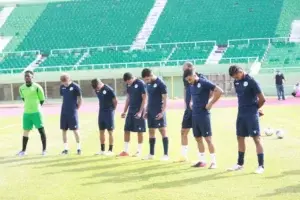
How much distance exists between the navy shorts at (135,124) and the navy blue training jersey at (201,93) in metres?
1.96

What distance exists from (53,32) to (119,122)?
31347mm

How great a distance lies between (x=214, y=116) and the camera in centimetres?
2162

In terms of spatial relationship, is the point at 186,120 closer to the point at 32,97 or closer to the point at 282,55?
the point at 32,97

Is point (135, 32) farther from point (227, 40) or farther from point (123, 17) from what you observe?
point (227, 40)

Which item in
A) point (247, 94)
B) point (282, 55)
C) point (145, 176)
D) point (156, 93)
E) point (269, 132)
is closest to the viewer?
point (247, 94)

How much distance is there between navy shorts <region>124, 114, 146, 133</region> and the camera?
1124cm

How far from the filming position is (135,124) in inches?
444

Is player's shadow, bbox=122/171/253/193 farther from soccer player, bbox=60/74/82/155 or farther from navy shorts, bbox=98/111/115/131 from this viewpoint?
soccer player, bbox=60/74/82/155

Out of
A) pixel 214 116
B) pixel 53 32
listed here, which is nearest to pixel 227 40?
pixel 53 32

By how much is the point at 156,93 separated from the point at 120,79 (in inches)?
1122

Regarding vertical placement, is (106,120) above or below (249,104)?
below

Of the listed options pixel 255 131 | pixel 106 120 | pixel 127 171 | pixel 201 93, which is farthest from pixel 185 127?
pixel 106 120

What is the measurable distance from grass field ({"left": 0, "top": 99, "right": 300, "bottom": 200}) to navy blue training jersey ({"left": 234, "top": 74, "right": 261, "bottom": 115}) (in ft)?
3.76

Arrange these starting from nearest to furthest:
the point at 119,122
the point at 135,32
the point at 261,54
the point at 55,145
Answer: the point at 55,145
the point at 119,122
the point at 261,54
the point at 135,32
